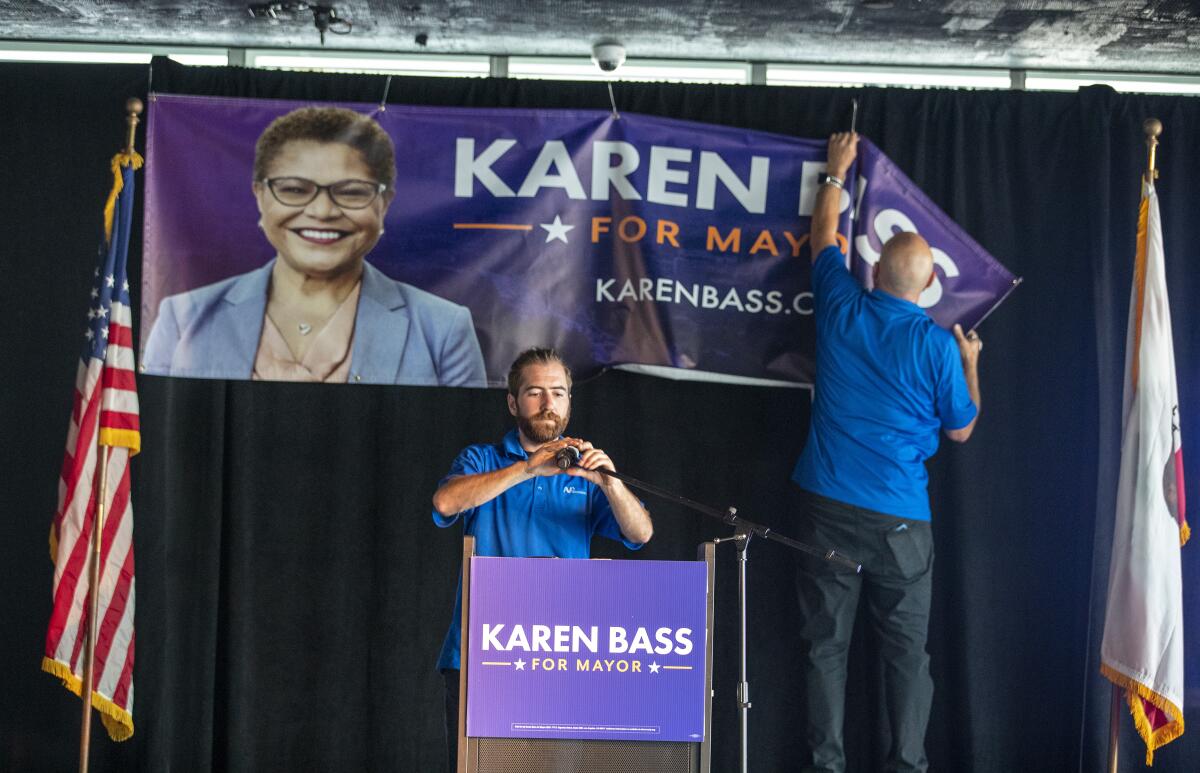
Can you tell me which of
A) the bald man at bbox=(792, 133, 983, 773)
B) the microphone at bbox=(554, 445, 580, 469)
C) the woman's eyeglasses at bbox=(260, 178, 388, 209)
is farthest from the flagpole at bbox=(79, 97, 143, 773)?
the bald man at bbox=(792, 133, 983, 773)

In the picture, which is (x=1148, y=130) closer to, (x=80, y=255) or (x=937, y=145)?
(x=937, y=145)

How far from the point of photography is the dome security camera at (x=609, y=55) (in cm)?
452

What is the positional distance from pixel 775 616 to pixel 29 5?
3.54 meters

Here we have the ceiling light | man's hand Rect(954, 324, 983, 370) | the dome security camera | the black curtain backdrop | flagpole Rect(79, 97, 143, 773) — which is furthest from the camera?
the ceiling light

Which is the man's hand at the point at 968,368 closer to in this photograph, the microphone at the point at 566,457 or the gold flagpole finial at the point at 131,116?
the microphone at the point at 566,457

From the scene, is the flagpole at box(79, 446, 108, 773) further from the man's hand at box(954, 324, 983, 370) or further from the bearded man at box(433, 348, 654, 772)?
the man's hand at box(954, 324, 983, 370)

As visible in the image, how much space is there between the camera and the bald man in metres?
3.95

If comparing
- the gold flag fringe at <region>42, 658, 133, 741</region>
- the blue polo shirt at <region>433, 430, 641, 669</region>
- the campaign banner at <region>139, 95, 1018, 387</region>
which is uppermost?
the campaign banner at <region>139, 95, 1018, 387</region>

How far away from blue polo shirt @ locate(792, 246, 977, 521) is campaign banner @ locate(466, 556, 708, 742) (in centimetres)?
129

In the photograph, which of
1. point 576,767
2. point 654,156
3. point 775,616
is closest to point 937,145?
point 654,156

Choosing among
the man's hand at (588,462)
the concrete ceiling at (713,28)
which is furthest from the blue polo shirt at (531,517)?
the concrete ceiling at (713,28)

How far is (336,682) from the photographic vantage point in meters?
4.38

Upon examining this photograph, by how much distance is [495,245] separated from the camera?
4285 mm

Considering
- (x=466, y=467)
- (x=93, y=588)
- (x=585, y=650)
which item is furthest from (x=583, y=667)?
(x=93, y=588)
